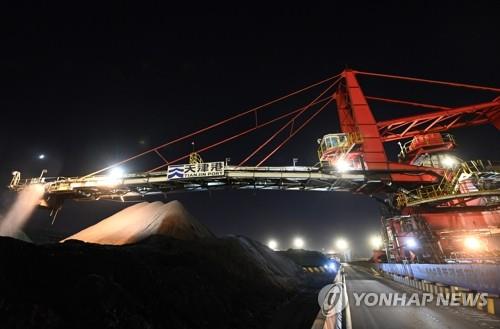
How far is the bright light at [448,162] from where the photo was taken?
31047 mm

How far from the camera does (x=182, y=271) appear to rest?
1161 centimetres

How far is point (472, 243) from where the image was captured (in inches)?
934

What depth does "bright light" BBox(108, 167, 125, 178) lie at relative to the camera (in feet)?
78.9

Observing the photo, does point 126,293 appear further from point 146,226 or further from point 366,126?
point 366,126

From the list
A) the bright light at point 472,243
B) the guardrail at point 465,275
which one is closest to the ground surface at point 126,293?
the guardrail at point 465,275

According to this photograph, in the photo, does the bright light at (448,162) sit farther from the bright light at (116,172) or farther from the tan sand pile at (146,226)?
the bright light at (116,172)

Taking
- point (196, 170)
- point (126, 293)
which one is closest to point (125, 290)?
point (126, 293)

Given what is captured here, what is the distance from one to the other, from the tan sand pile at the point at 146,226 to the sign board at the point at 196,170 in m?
4.61

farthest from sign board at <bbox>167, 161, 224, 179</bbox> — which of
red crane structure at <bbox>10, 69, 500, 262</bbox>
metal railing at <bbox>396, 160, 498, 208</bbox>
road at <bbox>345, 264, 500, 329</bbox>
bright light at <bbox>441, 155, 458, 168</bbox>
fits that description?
bright light at <bbox>441, 155, 458, 168</bbox>

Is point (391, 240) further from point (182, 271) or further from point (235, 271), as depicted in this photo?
point (182, 271)

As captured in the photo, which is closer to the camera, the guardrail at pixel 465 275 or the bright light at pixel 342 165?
the guardrail at pixel 465 275

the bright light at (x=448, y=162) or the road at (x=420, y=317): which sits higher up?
the bright light at (x=448, y=162)

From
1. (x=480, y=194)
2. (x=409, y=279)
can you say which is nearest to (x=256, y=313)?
(x=409, y=279)

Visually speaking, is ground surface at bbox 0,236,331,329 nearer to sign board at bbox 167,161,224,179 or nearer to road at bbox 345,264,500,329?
road at bbox 345,264,500,329
